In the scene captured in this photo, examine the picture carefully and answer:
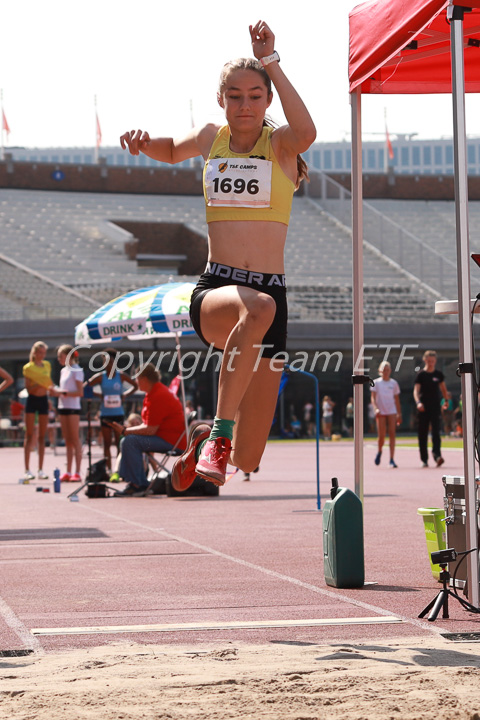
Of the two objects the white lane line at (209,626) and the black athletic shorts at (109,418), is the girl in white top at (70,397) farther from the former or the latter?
the white lane line at (209,626)

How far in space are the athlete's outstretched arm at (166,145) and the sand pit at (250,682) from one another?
8.43 ft

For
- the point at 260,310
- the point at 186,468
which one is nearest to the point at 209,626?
the point at 186,468

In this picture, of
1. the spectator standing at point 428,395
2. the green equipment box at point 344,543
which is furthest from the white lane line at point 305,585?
the spectator standing at point 428,395

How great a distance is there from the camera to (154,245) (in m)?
53.5

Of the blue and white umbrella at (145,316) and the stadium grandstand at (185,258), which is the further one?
the stadium grandstand at (185,258)

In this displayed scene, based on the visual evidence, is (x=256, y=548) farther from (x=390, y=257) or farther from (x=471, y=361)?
(x=390, y=257)

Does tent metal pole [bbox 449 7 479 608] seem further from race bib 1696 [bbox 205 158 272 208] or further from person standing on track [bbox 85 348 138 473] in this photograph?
person standing on track [bbox 85 348 138 473]

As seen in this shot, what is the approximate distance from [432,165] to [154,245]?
115m

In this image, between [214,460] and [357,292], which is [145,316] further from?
[214,460]

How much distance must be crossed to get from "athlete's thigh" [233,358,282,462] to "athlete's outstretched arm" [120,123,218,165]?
124cm

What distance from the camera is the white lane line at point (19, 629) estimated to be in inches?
203

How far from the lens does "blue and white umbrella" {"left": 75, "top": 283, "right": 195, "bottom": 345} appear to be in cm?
1420

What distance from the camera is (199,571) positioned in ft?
25.1

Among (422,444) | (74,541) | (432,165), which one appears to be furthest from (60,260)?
(432,165)
